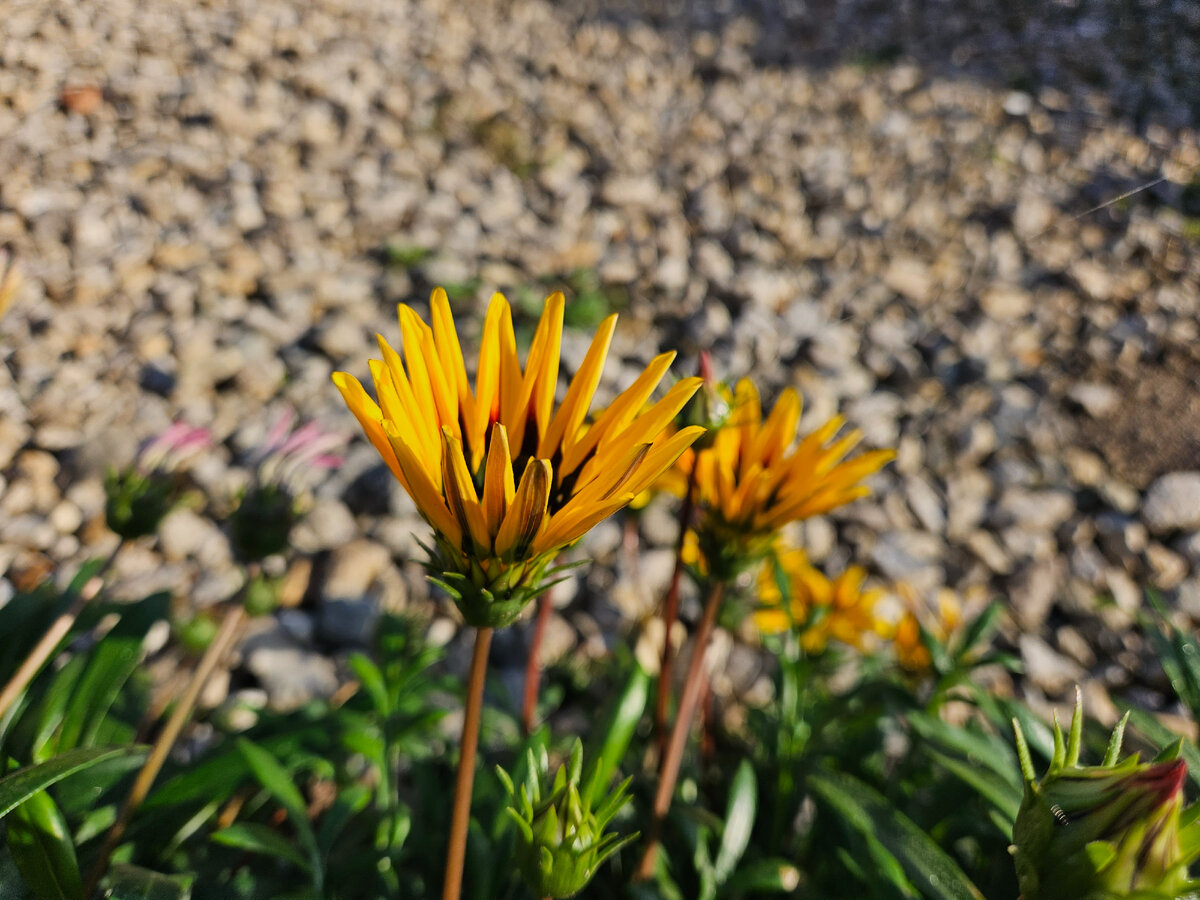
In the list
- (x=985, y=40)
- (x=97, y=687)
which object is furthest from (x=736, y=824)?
(x=985, y=40)

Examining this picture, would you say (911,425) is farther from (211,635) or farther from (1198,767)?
(211,635)

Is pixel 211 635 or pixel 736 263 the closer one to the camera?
pixel 211 635

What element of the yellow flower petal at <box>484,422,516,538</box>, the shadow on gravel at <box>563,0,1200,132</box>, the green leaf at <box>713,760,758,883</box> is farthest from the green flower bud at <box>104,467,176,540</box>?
the shadow on gravel at <box>563,0,1200,132</box>

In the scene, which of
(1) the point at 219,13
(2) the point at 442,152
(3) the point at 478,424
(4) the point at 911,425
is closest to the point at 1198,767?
(3) the point at 478,424

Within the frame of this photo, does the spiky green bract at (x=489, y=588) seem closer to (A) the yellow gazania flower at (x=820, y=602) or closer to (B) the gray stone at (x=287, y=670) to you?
(A) the yellow gazania flower at (x=820, y=602)

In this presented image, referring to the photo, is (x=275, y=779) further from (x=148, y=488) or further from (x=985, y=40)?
(x=985, y=40)

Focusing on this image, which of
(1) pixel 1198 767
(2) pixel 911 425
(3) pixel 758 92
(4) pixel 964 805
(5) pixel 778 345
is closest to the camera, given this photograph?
(1) pixel 1198 767

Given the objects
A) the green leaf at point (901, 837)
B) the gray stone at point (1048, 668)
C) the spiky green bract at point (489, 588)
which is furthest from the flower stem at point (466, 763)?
the gray stone at point (1048, 668)
